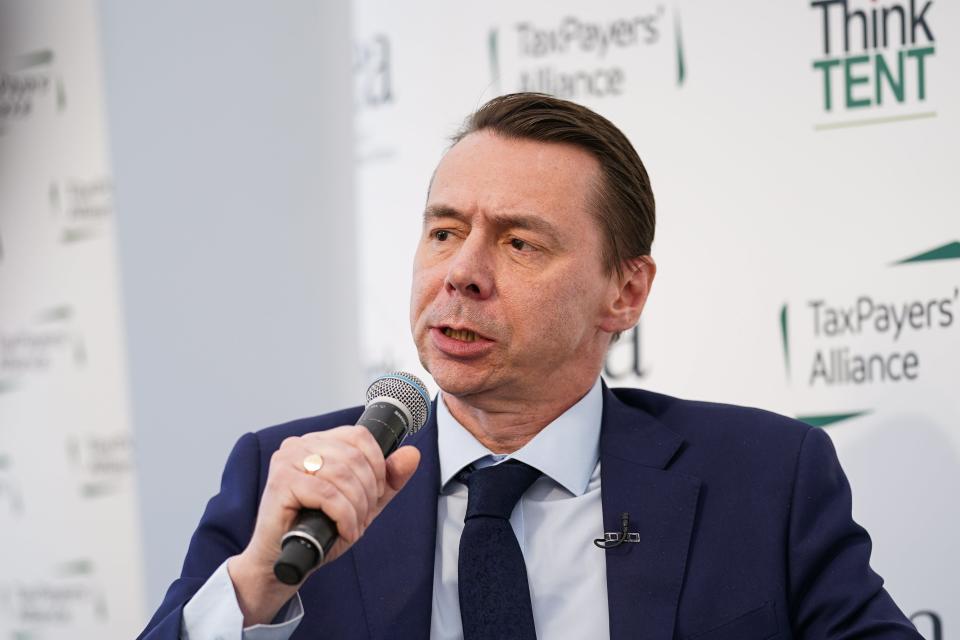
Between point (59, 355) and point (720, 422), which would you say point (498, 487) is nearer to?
point (720, 422)

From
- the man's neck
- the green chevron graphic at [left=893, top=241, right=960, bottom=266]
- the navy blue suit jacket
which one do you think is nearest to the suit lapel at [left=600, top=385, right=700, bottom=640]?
the navy blue suit jacket

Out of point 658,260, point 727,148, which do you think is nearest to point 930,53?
point 727,148

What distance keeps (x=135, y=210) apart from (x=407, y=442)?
68.7 inches

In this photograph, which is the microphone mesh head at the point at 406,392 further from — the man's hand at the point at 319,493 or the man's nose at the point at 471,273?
the man's nose at the point at 471,273

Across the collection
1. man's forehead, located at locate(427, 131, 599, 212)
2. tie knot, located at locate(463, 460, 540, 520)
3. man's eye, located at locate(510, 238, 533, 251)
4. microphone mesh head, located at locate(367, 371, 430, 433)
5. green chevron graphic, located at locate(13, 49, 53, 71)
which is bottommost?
tie knot, located at locate(463, 460, 540, 520)

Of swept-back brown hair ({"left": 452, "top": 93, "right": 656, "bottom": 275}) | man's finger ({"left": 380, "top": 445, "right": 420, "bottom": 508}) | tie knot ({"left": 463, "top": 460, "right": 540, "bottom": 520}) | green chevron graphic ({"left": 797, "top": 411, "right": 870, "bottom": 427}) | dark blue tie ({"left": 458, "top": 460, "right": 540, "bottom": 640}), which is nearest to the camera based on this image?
man's finger ({"left": 380, "top": 445, "right": 420, "bottom": 508})

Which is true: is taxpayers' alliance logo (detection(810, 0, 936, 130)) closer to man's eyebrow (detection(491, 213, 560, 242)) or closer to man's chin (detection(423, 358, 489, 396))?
man's eyebrow (detection(491, 213, 560, 242))

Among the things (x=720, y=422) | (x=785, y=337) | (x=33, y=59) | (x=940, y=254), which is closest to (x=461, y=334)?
(x=720, y=422)

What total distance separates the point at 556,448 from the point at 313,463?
28.5 inches

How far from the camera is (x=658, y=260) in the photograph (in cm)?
300

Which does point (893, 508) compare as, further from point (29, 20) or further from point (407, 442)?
point (29, 20)

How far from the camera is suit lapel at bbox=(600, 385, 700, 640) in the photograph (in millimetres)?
1904

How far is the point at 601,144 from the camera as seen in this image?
222cm

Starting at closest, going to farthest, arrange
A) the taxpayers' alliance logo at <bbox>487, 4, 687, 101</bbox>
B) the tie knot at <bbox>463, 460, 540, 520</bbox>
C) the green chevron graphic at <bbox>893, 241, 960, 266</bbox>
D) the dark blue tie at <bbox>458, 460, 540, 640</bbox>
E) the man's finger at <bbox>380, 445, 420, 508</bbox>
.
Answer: the man's finger at <bbox>380, 445, 420, 508</bbox> < the dark blue tie at <bbox>458, 460, 540, 640</bbox> < the tie knot at <bbox>463, 460, 540, 520</bbox> < the green chevron graphic at <bbox>893, 241, 960, 266</bbox> < the taxpayers' alliance logo at <bbox>487, 4, 687, 101</bbox>
